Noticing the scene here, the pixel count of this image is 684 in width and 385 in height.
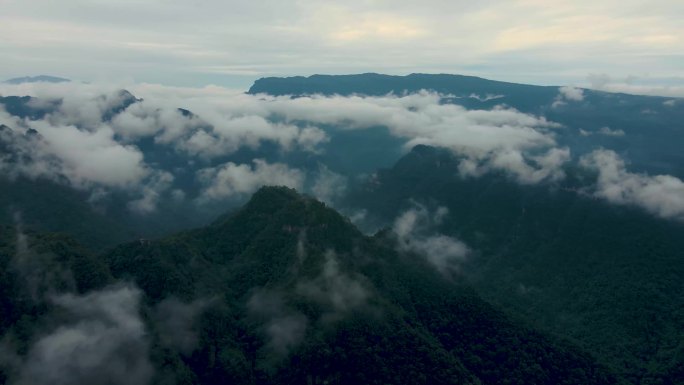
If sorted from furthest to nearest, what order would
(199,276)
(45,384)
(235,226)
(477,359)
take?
(235,226) → (199,276) → (477,359) → (45,384)

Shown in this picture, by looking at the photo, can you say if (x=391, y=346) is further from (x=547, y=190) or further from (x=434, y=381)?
(x=547, y=190)

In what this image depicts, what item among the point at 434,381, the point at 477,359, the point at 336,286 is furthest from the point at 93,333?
the point at 477,359

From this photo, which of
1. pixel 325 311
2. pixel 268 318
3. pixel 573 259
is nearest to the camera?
pixel 268 318

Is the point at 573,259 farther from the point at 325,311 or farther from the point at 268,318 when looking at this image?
the point at 268,318

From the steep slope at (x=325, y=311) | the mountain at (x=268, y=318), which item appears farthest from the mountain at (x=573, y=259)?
the mountain at (x=268, y=318)

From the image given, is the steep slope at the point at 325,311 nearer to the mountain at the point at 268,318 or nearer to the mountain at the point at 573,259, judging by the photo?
the mountain at the point at 268,318

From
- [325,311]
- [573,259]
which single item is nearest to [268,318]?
[325,311]
